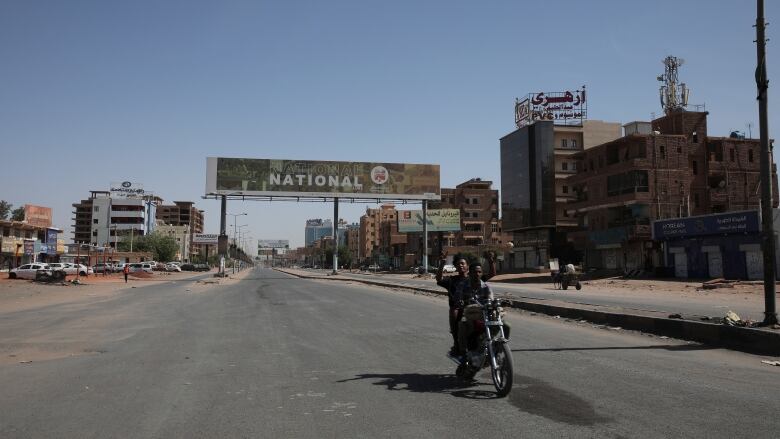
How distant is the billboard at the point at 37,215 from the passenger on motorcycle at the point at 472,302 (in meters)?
95.8

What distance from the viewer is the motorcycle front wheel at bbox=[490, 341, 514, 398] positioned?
6.70 meters

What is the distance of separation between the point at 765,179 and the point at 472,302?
8.10 meters

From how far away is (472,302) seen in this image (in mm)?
7645

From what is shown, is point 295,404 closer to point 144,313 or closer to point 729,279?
point 144,313

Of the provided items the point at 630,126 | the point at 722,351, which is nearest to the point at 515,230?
the point at 630,126

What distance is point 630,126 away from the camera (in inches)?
2975

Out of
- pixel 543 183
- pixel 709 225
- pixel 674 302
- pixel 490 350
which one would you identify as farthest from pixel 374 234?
pixel 490 350

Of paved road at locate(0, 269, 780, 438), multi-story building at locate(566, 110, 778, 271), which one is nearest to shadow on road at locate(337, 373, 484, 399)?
paved road at locate(0, 269, 780, 438)

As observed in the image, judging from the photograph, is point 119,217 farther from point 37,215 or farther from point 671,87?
point 671,87

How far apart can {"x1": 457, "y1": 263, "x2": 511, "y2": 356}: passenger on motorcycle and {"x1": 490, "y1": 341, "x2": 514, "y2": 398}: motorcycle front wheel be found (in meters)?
0.54

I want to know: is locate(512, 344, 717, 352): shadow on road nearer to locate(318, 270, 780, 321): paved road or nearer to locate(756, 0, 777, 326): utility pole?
locate(756, 0, 777, 326): utility pole

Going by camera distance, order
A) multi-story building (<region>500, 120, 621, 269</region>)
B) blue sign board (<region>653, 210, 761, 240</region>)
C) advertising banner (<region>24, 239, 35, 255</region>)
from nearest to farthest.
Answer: blue sign board (<region>653, 210, 761, 240</region>), multi-story building (<region>500, 120, 621, 269</region>), advertising banner (<region>24, 239, 35, 255</region>)

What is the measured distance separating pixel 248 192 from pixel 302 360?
5917cm

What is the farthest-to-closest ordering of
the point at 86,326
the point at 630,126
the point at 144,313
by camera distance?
1. the point at 630,126
2. the point at 144,313
3. the point at 86,326
